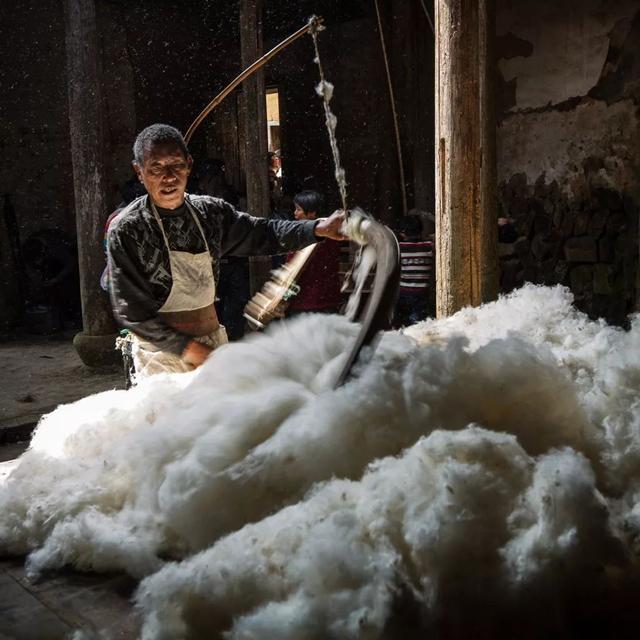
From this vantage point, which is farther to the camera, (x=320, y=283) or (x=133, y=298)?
(x=320, y=283)

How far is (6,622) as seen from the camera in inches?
76.7

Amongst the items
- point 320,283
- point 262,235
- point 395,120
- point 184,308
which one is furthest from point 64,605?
point 395,120

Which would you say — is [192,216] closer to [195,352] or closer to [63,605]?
[195,352]

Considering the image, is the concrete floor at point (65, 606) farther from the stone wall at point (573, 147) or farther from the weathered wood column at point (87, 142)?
the weathered wood column at point (87, 142)

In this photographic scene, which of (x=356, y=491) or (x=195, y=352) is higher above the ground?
(x=195, y=352)

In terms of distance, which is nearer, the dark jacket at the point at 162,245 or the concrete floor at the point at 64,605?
the concrete floor at the point at 64,605

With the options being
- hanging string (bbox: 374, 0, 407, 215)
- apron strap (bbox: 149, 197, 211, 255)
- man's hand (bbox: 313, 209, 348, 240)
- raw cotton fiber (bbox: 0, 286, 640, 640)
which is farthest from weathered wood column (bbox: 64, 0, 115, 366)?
raw cotton fiber (bbox: 0, 286, 640, 640)

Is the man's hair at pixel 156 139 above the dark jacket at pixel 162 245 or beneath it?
above

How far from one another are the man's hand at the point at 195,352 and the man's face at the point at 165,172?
0.71m

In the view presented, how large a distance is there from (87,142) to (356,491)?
6802 mm

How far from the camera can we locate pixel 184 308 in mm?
3727

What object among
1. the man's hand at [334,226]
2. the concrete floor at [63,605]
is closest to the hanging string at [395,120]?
the man's hand at [334,226]

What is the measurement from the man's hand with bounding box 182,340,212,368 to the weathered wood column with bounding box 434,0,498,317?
1627 millimetres

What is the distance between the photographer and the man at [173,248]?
11.1 ft
